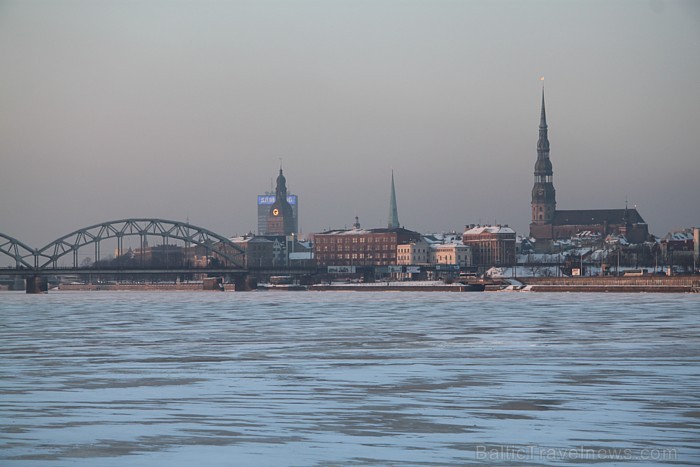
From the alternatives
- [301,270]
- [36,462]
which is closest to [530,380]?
A: [36,462]

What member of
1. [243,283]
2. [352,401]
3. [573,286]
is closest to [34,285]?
[243,283]

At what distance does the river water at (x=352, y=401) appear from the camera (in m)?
14.5

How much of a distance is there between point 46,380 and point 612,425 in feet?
38.7

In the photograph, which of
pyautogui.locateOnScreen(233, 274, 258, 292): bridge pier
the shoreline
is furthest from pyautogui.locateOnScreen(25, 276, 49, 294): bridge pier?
the shoreline

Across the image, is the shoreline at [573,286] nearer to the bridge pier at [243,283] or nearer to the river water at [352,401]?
the bridge pier at [243,283]

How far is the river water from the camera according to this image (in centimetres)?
1453
